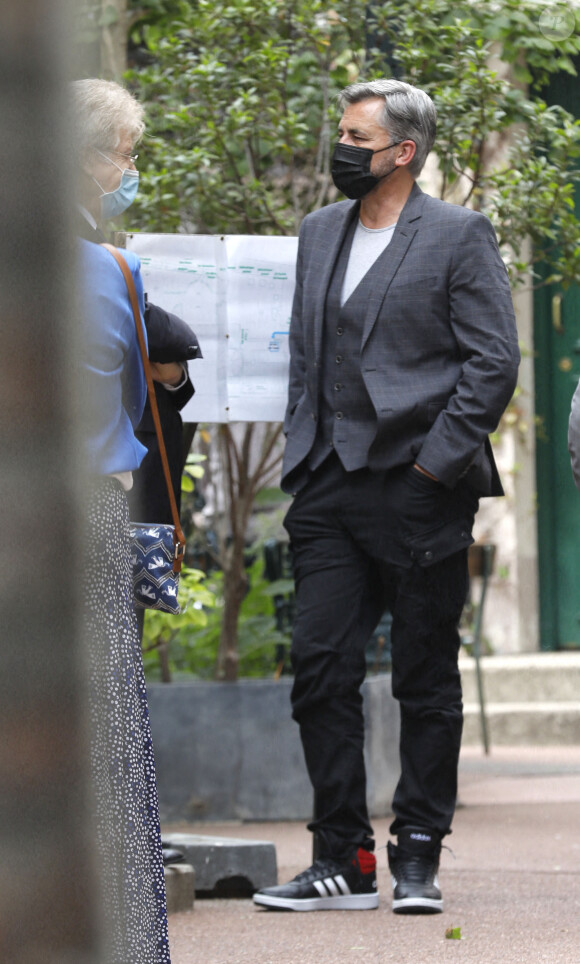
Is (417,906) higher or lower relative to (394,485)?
lower

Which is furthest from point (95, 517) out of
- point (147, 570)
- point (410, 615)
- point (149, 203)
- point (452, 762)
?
point (149, 203)

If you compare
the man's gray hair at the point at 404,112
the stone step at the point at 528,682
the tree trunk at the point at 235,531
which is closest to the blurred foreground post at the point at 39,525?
the man's gray hair at the point at 404,112

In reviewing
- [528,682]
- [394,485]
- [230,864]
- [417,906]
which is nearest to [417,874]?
[417,906]

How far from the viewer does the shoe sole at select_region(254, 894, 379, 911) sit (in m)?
3.83

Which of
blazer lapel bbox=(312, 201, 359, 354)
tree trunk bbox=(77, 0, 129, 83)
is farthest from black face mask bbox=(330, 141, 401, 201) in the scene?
tree trunk bbox=(77, 0, 129, 83)

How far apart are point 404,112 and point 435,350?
2.17 feet

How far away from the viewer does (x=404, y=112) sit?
3.93m

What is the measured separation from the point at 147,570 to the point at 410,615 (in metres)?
1.13

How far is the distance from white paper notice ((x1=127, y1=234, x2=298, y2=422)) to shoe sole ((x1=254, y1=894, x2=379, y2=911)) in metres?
1.35

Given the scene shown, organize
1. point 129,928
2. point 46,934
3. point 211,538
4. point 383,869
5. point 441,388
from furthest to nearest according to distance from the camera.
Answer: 1. point 211,538
2. point 383,869
3. point 441,388
4. point 129,928
5. point 46,934

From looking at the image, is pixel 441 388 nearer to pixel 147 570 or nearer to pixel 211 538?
pixel 147 570

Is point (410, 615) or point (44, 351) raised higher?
point (44, 351)

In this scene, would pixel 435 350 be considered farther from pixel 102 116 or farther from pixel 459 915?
pixel 459 915

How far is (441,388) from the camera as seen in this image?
3781 mm
